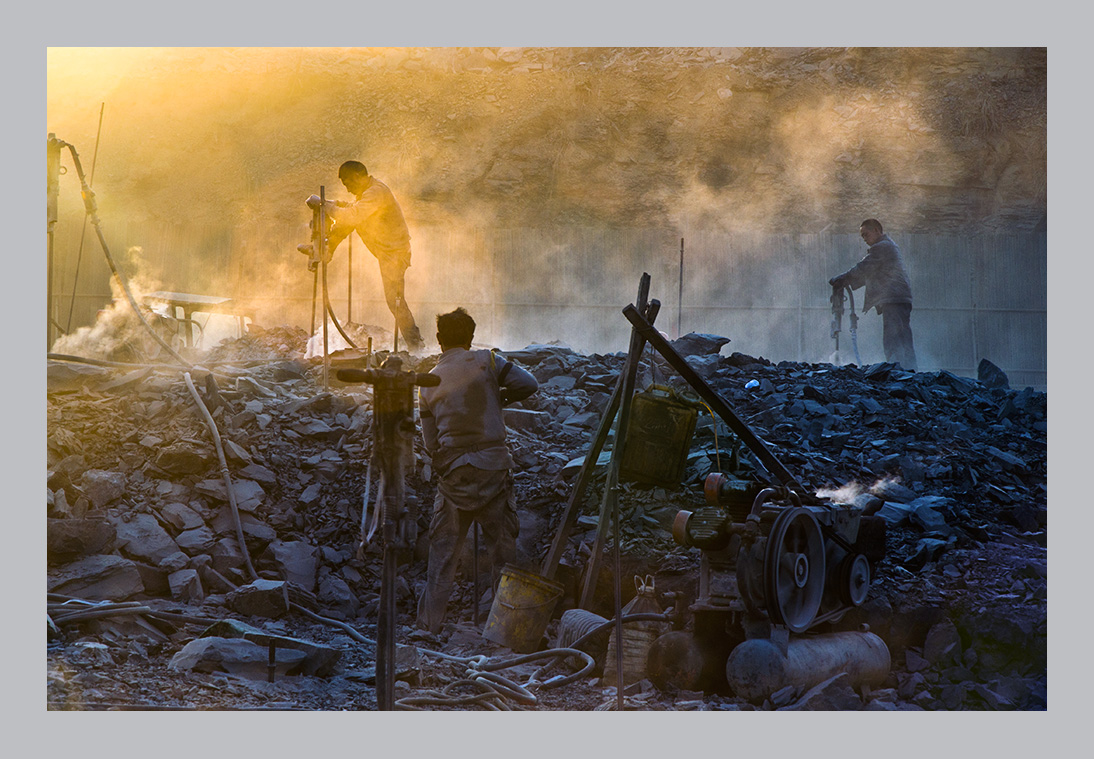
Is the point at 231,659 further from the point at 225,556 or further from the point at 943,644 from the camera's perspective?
the point at 943,644

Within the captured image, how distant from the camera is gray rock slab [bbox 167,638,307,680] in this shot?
5496 mm

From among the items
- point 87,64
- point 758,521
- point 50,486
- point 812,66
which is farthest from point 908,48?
point 50,486

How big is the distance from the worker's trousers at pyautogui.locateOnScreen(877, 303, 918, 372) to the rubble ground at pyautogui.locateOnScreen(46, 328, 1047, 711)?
84 mm

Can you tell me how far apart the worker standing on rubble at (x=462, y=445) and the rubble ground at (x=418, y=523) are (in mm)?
440

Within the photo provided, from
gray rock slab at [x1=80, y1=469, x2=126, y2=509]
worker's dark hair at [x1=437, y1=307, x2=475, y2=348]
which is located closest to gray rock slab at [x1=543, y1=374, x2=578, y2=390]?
worker's dark hair at [x1=437, y1=307, x2=475, y2=348]

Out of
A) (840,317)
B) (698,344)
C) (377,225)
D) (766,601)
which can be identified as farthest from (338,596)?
(840,317)

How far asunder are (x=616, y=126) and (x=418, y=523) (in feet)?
9.32

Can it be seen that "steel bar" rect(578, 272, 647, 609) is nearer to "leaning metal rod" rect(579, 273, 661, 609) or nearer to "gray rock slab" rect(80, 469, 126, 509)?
"leaning metal rod" rect(579, 273, 661, 609)

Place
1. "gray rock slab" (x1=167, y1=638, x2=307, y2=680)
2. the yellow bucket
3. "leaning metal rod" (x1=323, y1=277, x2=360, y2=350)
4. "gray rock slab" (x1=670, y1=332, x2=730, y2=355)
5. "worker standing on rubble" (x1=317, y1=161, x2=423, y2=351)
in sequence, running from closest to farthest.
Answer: "gray rock slab" (x1=167, y1=638, x2=307, y2=680) → the yellow bucket → "worker standing on rubble" (x1=317, y1=161, x2=423, y2=351) → "leaning metal rod" (x1=323, y1=277, x2=360, y2=350) → "gray rock slab" (x1=670, y1=332, x2=730, y2=355)

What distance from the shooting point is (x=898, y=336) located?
7582mm

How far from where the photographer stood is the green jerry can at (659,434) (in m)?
6.32

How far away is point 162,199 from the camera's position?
743 cm

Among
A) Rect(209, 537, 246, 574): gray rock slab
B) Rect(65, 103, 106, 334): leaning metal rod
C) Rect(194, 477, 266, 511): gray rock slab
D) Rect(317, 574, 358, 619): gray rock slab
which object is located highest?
Rect(65, 103, 106, 334): leaning metal rod

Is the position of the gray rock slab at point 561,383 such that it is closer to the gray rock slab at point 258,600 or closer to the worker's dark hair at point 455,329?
the worker's dark hair at point 455,329
